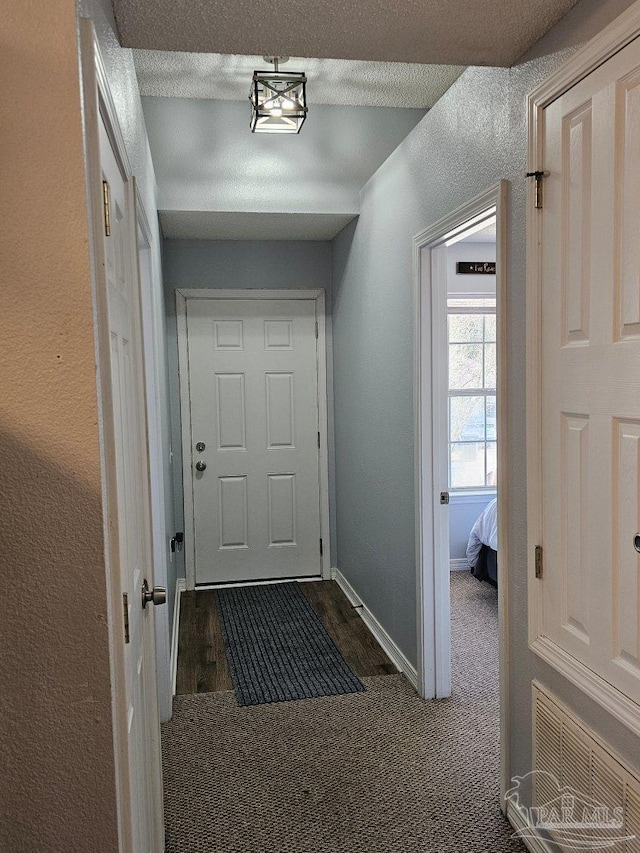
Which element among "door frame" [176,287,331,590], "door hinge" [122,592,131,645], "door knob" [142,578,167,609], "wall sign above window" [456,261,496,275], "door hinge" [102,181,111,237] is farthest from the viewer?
"wall sign above window" [456,261,496,275]

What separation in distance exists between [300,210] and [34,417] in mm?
3041

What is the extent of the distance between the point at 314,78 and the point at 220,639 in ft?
9.76

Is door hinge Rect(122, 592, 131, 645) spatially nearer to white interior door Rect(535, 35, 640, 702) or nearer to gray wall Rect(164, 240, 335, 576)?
white interior door Rect(535, 35, 640, 702)

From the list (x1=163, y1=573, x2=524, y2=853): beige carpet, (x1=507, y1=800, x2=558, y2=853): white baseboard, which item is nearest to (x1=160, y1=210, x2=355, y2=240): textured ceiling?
(x1=163, y1=573, x2=524, y2=853): beige carpet

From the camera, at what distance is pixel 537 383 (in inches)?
77.0

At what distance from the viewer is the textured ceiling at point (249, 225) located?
3.88 m

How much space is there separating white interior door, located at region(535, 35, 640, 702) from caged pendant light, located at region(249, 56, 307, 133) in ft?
5.13

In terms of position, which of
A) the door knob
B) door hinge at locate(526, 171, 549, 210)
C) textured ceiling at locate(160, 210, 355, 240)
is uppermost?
textured ceiling at locate(160, 210, 355, 240)

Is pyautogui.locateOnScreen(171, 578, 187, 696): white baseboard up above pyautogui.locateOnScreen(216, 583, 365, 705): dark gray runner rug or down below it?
above

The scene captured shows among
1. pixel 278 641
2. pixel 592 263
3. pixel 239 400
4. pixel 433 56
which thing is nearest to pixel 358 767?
pixel 278 641

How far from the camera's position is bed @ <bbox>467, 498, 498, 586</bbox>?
15.1 ft

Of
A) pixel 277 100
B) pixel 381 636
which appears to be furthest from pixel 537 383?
pixel 381 636

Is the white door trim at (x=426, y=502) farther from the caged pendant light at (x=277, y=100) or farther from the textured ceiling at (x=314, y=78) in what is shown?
the textured ceiling at (x=314, y=78)

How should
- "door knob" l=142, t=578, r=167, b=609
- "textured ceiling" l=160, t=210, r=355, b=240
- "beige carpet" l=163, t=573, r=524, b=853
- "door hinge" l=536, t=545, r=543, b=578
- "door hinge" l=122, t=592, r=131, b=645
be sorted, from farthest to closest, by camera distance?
"textured ceiling" l=160, t=210, r=355, b=240
"beige carpet" l=163, t=573, r=524, b=853
"door hinge" l=536, t=545, r=543, b=578
"door knob" l=142, t=578, r=167, b=609
"door hinge" l=122, t=592, r=131, b=645
